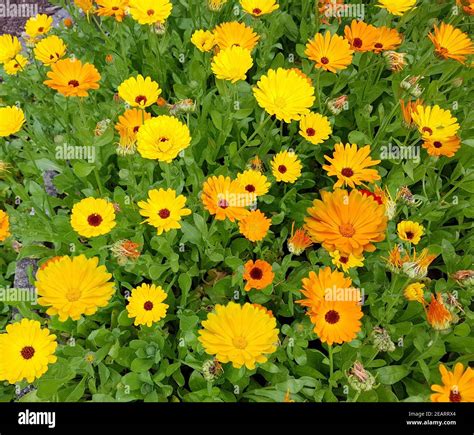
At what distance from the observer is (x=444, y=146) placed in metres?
2.05

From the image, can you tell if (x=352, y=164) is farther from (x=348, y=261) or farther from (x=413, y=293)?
(x=413, y=293)

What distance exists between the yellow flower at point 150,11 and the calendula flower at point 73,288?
108 cm

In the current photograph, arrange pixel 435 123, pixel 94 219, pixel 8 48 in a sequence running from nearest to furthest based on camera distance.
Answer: pixel 94 219 < pixel 435 123 < pixel 8 48

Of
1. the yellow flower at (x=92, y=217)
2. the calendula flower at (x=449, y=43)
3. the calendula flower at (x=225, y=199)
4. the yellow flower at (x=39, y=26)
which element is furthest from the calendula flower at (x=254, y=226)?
the yellow flower at (x=39, y=26)

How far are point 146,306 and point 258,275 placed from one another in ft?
1.38

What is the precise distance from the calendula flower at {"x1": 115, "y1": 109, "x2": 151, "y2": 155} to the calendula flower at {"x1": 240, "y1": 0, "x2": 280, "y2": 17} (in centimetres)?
67

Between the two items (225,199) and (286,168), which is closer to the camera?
(225,199)

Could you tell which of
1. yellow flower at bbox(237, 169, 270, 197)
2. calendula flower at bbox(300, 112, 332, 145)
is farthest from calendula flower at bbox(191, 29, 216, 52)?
yellow flower at bbox(237, 169, 270, 197)

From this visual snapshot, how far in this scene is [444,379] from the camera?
148cm

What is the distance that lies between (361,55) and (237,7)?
2.27ft

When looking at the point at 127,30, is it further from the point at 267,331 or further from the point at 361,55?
the point at 267,331

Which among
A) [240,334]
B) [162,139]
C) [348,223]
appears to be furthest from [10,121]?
[348,223]

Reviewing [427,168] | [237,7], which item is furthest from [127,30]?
[427,168]

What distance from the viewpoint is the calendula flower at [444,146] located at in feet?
6.55
